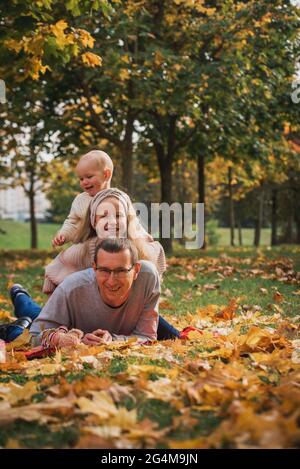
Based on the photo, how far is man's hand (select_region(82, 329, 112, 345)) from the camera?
4.82m

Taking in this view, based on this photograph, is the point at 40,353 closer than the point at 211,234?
Yes

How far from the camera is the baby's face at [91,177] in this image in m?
6.07

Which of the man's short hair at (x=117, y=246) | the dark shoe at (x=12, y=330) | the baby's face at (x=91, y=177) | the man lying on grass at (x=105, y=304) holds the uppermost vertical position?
the baby's face at (x=91, y=177)

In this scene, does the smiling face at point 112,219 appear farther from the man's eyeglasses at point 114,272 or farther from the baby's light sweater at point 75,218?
the man's eyeglasses at point 114,272

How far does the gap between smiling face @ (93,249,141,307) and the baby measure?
1215mm

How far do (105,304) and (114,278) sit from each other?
35cm

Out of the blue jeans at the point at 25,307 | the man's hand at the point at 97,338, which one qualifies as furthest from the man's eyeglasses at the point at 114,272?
the blue jeans at the point at 25,307

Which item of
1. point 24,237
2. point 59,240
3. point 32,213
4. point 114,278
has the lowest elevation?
point 24,237

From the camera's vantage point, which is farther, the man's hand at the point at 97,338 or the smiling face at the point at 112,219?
the smiling face at the point at 112,219

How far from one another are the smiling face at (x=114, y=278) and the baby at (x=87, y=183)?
121 cm

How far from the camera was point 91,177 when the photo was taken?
20.1ft

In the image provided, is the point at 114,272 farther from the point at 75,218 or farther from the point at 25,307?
the point at 25,307

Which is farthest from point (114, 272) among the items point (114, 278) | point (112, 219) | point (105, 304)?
point (112, 219)
